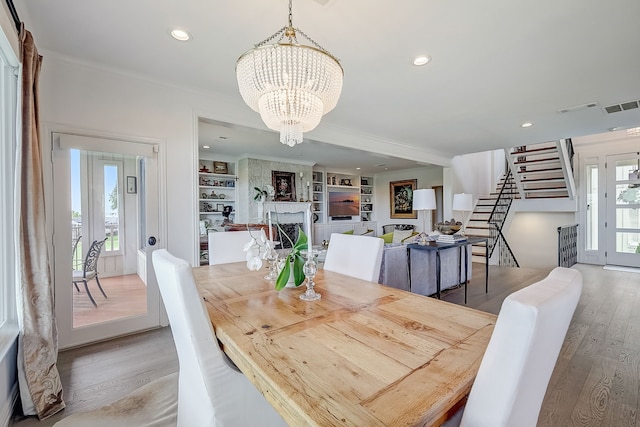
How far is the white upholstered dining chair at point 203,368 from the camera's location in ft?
3.35

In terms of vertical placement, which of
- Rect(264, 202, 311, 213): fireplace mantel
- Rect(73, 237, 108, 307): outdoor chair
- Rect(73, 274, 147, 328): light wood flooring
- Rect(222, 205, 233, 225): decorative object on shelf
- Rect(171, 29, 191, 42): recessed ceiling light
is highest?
Rect(171, 29, 191, 42): recessed ceiling light

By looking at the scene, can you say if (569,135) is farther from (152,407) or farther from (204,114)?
(152,407)

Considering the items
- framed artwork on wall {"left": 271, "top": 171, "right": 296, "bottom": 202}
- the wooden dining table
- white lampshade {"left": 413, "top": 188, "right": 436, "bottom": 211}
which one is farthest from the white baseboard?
framed artwork on wall {"left": 271, "top": 171, "right": 296, "bottom": 202}

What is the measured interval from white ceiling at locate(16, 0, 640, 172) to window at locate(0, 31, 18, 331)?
1.56 ft

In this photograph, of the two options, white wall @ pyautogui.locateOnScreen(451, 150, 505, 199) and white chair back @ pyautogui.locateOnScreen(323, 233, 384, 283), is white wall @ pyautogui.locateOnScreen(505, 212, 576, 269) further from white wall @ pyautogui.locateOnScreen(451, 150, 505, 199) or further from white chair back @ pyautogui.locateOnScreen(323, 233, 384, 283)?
white chair back @ pyautogui.locateOnScreen(323, 233, 384, 283)

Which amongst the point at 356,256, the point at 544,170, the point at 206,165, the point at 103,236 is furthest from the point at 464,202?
the point at 206,165

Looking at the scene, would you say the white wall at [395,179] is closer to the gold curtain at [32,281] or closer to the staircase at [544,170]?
the staircase at [544,170]

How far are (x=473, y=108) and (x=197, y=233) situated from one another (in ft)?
12.1

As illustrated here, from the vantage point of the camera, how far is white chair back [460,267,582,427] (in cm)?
60

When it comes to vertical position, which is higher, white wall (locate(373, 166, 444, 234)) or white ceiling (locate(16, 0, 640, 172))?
white ceiling (locate(16, 0, 640, 172))

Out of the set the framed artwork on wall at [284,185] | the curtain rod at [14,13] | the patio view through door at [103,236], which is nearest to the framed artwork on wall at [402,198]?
the framed artwork on wall at [284,185]

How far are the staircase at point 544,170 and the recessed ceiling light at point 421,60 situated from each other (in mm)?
4884

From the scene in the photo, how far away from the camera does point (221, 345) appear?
117 centimetres

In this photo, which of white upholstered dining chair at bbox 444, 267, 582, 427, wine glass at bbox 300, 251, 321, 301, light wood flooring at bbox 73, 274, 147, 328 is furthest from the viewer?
light wood flooring at bbox 73, 274, 147, 328
